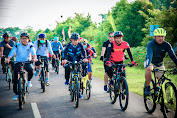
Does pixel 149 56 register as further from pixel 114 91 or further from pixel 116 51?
pixel 114 91

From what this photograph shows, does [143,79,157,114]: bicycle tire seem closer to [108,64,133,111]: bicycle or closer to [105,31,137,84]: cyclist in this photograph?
[108,64,133,111]: bicycle

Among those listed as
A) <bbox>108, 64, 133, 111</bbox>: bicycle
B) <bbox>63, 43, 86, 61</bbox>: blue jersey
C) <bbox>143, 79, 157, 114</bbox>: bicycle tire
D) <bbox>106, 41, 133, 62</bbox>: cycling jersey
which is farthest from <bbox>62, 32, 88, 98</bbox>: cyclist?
<bbox>143, 79, 157, 114</bbox>: bicycle tire

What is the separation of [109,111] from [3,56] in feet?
20.9

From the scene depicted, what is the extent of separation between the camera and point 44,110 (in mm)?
6152

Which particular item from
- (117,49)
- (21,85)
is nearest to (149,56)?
(117,49)

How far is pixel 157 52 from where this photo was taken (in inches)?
217

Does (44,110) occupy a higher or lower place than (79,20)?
lower

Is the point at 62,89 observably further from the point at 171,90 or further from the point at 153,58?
the point at 171,90

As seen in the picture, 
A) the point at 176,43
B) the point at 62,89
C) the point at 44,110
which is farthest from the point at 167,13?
the point at 44,110

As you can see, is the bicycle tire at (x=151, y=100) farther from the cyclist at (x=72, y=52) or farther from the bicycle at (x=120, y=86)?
the cyclist at (x=72, y=52)

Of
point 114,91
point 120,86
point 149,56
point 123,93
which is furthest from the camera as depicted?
point 114,91

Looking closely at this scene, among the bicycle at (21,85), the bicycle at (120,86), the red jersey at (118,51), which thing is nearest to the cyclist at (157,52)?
the bicycle at (120,86)

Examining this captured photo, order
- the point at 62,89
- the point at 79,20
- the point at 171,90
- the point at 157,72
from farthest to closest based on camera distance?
the point at 79,20, the point at 62,89, the point at 157,72, the point at 171,90

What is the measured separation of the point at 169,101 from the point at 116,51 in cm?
252
